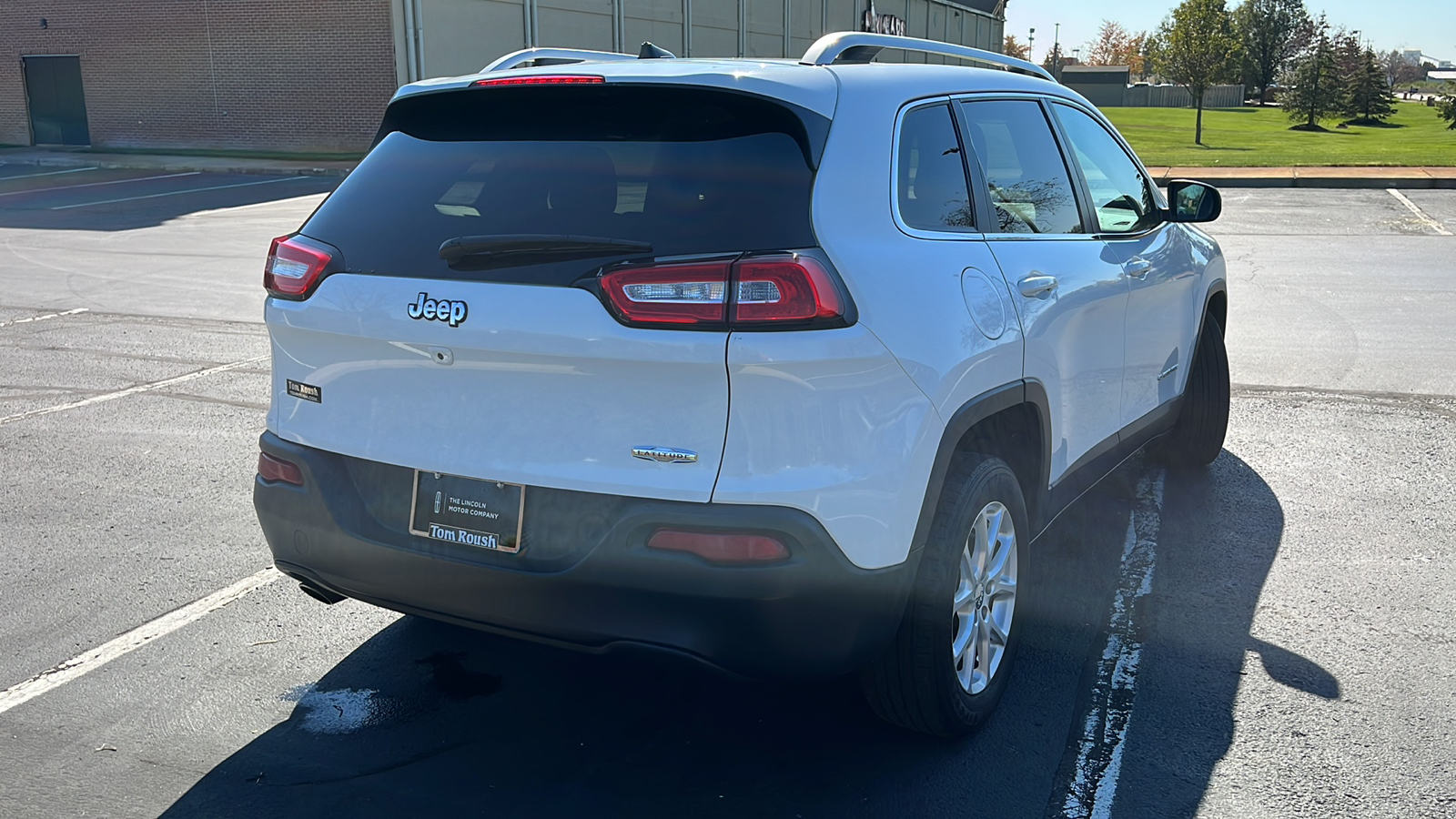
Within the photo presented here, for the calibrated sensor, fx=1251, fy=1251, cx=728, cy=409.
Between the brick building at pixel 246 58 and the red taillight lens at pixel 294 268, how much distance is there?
26829 mm

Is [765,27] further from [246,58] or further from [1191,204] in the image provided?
[1191,204]

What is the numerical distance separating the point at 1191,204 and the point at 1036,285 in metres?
1.85

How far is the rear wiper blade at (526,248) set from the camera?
2934mm

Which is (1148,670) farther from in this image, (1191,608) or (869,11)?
(869,11)

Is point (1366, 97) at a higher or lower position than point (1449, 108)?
higher

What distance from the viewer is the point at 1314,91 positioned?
45.2m

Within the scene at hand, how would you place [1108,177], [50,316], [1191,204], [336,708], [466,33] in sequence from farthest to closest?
1. [466,33]
2. [50,316]
3. [1191,204]
4. [1108,177]
5. [336,708]

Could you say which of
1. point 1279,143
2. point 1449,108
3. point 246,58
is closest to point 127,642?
point 246,58

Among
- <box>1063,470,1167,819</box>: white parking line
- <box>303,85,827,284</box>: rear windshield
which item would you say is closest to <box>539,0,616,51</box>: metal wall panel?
<box>1063,470,1167,819</box>: white parking line

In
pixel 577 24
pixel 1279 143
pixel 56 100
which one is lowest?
pixel 1279 143

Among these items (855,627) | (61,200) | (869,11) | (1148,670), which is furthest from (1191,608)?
(869,11)

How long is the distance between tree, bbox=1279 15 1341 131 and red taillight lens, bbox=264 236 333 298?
47365 millimetres

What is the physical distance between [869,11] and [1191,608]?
151 ft

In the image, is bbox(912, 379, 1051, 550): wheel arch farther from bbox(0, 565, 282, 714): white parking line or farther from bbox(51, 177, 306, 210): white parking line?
bbox(51, 177, 306, 210): white parking line
